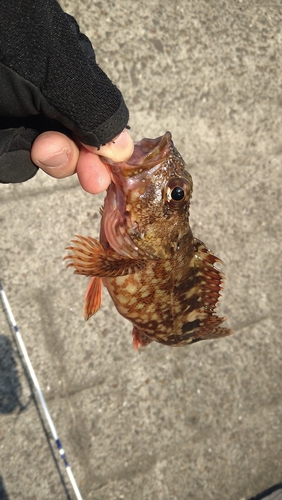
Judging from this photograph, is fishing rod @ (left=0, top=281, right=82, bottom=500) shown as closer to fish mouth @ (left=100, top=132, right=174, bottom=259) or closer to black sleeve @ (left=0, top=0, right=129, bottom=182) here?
fish mouth @ (left=100, top=132, right=174, bottom=259)

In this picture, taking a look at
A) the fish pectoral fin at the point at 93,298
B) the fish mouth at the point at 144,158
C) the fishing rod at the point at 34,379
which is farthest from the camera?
the fishing rod at the point at 34,379

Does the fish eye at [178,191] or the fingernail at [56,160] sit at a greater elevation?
the fish eye at [178,191]

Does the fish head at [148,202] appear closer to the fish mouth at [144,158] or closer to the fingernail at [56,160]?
the fish mouth at [144,158]

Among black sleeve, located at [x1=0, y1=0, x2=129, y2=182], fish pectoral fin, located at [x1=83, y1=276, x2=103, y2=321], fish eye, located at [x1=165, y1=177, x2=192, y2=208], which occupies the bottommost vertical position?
fish pectoral fin, located at [x1=83, y1=276, x2=103, y2=321]

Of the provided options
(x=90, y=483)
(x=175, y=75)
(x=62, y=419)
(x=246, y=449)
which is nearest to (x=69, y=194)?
(x=175, y=75)

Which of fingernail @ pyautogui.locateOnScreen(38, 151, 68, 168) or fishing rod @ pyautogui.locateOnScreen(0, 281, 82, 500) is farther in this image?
fishing rod @ pyautogui.locateOnScreen(0, 281, 82, 500)

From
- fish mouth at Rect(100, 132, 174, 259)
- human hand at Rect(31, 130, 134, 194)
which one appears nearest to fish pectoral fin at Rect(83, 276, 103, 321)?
fish mouth at Rect(100, 132, 174, 259)

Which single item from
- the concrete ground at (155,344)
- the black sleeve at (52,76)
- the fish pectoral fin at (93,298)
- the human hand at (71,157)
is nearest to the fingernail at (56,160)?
the human hand at (71,157)
